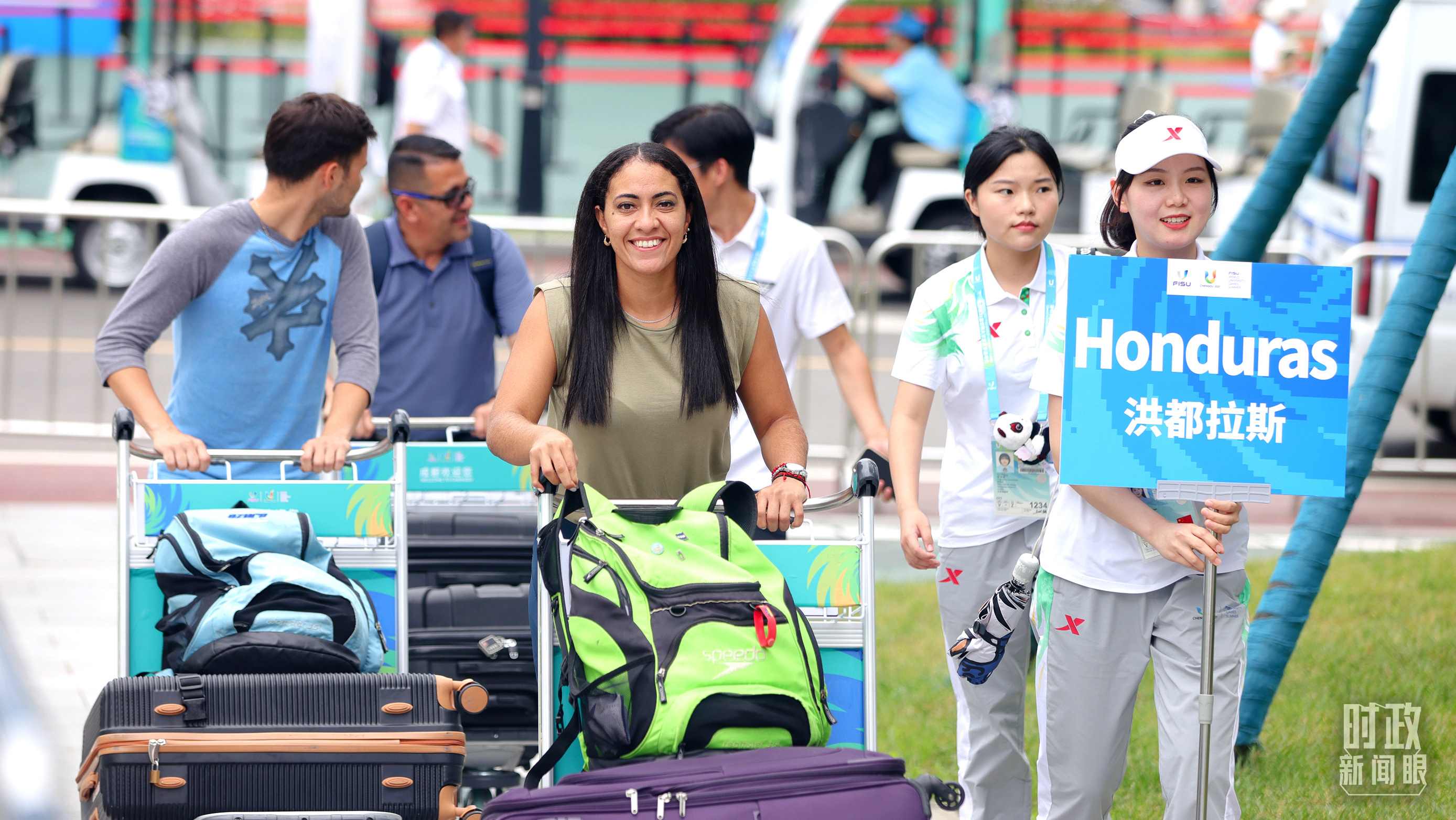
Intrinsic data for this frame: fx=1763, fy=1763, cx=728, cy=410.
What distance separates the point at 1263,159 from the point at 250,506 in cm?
1373

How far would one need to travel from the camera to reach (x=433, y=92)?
14039 millimetres

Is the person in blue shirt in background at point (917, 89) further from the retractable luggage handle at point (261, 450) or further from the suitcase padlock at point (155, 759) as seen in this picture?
the suitcase padlock at point (155, 759)

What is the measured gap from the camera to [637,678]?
335 centimetres

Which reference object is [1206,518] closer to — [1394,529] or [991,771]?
[991,771]

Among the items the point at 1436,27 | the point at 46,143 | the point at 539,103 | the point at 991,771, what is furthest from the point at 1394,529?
the point at 46,143

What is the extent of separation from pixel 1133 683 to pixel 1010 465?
2.28 feet

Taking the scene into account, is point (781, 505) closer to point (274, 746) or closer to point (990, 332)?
point (990, 332)

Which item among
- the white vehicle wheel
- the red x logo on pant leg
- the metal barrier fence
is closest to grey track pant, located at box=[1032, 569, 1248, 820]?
the red x logo on pant leg

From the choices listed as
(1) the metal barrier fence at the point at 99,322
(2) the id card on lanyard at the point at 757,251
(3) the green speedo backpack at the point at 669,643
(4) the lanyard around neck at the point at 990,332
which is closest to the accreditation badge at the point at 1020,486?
(4) the lanyard around neck at the point at 990,332

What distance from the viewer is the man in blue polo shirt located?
5.53m

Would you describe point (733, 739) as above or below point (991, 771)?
above

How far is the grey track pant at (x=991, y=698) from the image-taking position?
173 inches

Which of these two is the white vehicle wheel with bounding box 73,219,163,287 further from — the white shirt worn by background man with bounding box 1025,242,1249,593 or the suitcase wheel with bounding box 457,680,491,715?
the white shirt worn by background man with bounding box 1025,242,1249,593

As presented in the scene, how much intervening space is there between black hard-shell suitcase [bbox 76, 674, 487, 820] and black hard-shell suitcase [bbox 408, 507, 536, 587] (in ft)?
4.05
